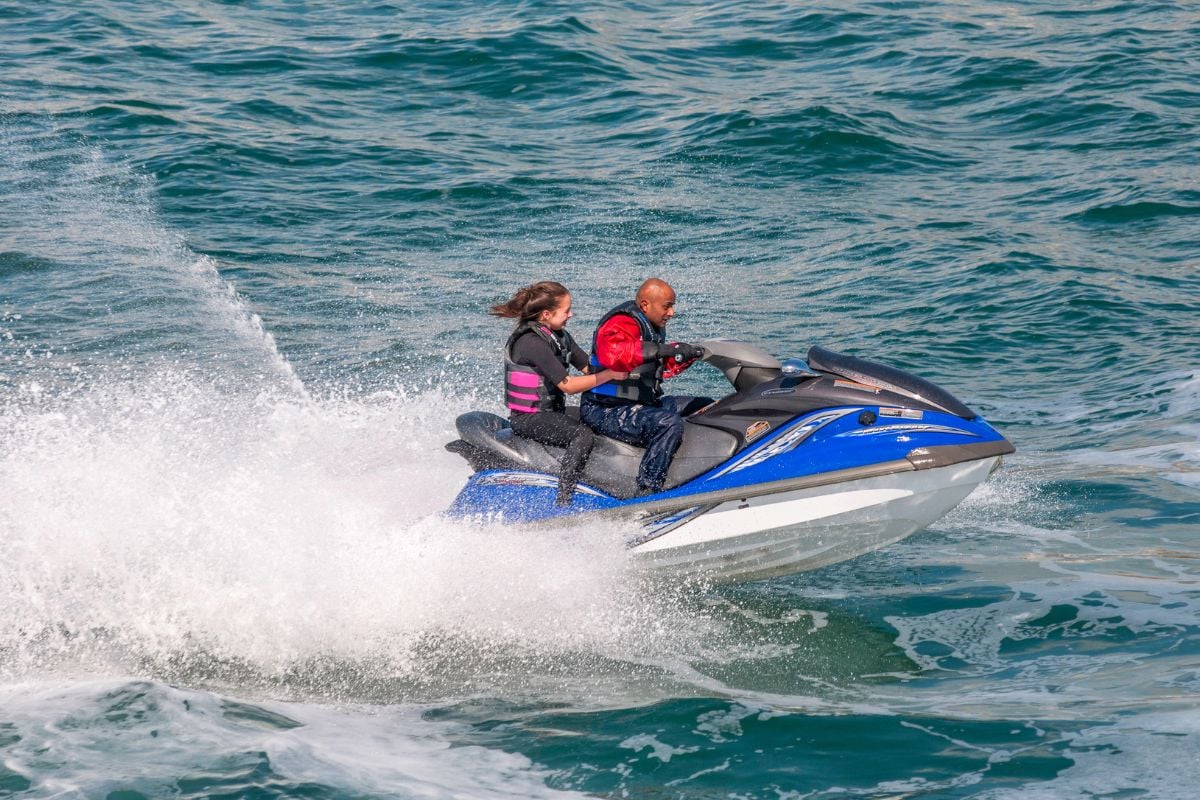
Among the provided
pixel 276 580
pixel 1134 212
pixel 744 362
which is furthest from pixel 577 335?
pixel 1134 212

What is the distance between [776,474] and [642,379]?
32.9 inches

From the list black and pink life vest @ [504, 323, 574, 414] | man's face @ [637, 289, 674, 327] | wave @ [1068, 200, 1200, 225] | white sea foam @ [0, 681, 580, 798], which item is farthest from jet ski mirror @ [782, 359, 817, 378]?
wave @ [1068, 200, 1200, 225]

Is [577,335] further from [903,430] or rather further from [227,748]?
[227,748]

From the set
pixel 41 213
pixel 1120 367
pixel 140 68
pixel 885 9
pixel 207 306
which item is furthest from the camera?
pixel 885 9

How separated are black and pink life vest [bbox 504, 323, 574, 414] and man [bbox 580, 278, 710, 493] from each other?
174mm

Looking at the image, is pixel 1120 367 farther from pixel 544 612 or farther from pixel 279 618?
pixel 279 618

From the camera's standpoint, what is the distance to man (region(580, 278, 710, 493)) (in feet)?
20.3

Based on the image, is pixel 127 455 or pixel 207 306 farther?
pixel 207 306

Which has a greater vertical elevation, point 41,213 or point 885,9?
point 885,9

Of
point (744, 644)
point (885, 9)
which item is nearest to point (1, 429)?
point (744, 644)

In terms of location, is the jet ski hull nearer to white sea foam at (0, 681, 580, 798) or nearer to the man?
the man

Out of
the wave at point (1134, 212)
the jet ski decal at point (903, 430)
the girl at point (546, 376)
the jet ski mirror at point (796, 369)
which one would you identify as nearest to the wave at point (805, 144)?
the wave at point (1134, 212)

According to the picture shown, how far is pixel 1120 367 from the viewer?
10484 mm

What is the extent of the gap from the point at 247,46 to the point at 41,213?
7.23 metres
